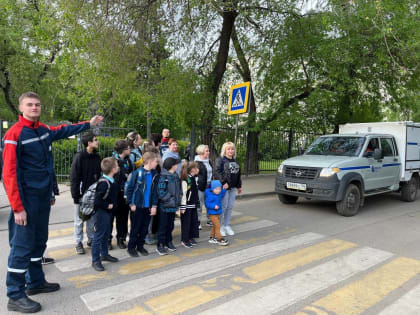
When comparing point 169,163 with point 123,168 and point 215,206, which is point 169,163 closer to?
point 123,168

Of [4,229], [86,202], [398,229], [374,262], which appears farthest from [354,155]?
[4,229]

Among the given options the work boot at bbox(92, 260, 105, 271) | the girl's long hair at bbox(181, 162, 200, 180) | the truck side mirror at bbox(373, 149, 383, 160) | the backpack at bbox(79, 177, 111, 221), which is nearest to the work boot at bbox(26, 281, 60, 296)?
the work boot at bbox(92, 260, 105, 271)

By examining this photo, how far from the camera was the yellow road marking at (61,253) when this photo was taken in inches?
181

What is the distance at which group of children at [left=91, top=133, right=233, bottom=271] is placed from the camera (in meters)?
4.18

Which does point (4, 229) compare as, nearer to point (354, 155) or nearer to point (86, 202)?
point (86, 202)

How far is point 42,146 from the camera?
337cm

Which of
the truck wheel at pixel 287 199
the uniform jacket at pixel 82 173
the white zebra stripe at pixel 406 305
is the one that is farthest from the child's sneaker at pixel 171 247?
the truck wheel at pixel 287 199

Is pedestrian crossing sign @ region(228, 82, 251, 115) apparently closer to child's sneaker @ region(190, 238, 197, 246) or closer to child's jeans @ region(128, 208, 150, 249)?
child's sneaker @ region(190, 238, 197, 246)

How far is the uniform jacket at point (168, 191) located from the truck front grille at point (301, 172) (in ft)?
12.6

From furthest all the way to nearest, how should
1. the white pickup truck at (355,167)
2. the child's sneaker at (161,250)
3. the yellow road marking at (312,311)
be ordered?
the white pickup truck at (355,167) → the child's sneaker at (161,250) → the yellow road marking at (312,311)

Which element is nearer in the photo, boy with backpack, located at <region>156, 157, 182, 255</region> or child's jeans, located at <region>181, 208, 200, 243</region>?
boy with backpack, located at <region>156, 157, 182, 255</region>

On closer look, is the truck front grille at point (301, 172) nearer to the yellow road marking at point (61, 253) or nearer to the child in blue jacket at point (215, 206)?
the child in blue jacket at point (215, 206)

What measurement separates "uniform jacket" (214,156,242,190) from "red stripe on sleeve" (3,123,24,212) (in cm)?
334

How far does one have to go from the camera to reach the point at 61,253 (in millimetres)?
4727
